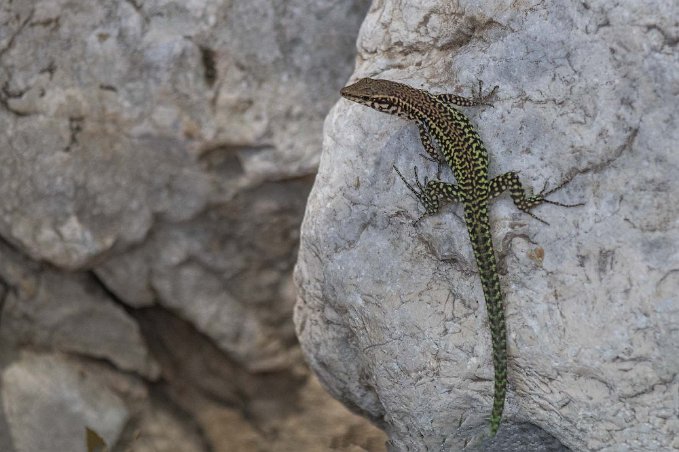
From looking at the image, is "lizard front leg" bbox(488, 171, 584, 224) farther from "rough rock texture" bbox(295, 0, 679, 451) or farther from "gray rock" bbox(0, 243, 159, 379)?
"gray rock" bbox(0, 243, 159, 379)

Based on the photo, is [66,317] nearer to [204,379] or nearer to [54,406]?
[54,406]

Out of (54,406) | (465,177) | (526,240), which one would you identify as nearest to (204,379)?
(54,406)

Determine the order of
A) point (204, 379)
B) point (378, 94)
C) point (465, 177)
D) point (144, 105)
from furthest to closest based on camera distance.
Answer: point (204, 379)
point (144, 105)
point (378, 94)
point (465, 177)

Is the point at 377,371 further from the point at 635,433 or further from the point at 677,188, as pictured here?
the point at 677,188

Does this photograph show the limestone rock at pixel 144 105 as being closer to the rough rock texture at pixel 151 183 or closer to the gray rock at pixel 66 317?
the rough rock texture at pixel 151 183

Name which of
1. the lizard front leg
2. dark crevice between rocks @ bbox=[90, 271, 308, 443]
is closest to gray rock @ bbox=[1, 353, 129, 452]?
dark crevice between rocks @ bbox=[90, 271, 308, 443]
